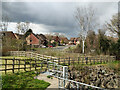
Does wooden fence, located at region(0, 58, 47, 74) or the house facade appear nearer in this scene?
wooden fence, located at region(0, 58, 47, 74)

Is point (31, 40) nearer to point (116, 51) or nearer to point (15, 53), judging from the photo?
point (15, 53)

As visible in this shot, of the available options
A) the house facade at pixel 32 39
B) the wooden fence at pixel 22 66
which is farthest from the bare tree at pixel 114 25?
the house facade at pixel 32 39

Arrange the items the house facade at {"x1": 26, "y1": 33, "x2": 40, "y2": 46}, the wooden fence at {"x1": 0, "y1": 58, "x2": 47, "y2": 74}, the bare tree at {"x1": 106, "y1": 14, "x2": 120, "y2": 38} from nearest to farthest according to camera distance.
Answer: the wooden fence at {"x1": 0, "y1": 58, "x2": 47, "y2": 74}
the bare tree at {"x1": 106, "y1": 14, "x2": 120, "y2": 38}
the house facade at {"x1": 26, "y1": 33, "x2": 40, "y2": 46}

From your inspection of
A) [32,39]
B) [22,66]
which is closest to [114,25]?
[22,66]

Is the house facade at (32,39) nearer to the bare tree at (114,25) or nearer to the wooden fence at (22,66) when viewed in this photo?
the bare tree at (114,25)

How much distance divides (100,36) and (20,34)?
19.0 meters

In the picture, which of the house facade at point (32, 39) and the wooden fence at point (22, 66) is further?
the house facade at point (32, 39)

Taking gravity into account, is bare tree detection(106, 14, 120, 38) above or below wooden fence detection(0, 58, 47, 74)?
above

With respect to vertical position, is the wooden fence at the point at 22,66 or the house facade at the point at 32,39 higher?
the house facade at the point at 32,39

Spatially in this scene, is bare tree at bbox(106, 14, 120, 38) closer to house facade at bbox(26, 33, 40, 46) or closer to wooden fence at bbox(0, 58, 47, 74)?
wooden fence at bbox(0, 58, 47, 74)

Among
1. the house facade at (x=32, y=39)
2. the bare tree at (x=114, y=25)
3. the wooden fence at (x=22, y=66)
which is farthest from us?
the house facade at (x=32, y=39)

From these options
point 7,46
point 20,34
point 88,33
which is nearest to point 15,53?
point 7,46

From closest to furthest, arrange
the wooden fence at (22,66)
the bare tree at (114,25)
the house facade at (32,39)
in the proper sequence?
the wooden fence at (22,66)
the bare tree at (114,25)
the house facade at (32,39)

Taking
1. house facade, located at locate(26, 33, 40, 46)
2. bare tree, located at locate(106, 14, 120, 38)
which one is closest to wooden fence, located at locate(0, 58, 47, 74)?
bare tree, located at locate(106, 14, 120, 38)
